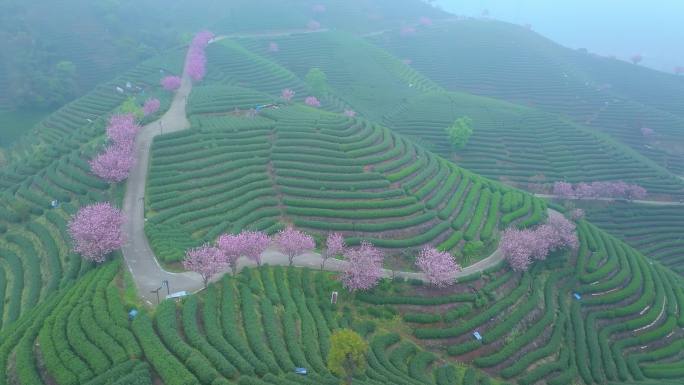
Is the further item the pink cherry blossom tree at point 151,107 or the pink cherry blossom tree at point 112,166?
the pink cherry blossom tree at point 151,107

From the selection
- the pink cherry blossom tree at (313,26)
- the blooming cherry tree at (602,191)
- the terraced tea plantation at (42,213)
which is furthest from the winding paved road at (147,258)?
the pink cherry blossom tree at (313,26)

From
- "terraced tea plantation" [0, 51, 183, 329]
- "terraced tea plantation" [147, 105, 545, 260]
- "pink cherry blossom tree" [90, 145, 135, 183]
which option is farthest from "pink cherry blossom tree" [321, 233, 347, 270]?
"pink cherry blossom tree" [90, 145, 135, 183]

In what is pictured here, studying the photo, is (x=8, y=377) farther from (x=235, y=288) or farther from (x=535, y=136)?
(x=535, y=136)

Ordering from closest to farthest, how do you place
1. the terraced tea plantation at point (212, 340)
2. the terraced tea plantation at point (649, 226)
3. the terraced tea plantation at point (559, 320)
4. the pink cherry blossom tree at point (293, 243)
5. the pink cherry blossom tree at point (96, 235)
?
the terraced tea plantation at point (212, 340) < the pink cherry blossom tree at point (96, 235) < the terraced tea plantation at point (559, 320) < the pink cherry blossom tree at point (293, 243) < the terraced tea plantation at point (649, 226)

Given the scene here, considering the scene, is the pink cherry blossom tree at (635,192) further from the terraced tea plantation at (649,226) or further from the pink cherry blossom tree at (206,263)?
the pink cherry blossom tree at (206,263)

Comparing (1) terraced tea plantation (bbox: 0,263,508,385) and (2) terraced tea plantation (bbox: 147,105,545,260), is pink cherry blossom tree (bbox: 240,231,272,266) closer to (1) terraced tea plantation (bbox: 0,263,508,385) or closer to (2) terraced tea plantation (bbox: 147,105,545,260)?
(1) terraced tea plantation (bbox: 0,263,508,385)

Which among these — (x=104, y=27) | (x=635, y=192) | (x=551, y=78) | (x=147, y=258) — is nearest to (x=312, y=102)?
(x=147, y=258)

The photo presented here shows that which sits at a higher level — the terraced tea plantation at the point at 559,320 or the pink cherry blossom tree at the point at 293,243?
the pink cherry blossom tree at the point at 293,243

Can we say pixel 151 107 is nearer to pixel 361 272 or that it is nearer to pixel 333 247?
pixel 333 247
